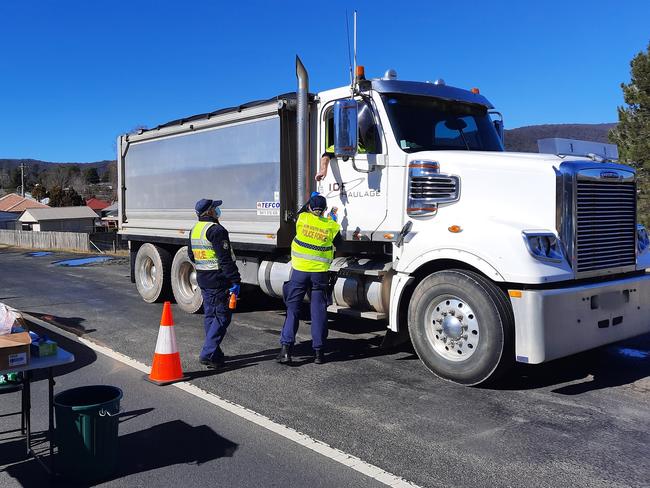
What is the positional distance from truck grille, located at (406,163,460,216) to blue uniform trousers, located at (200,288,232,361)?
2198mm

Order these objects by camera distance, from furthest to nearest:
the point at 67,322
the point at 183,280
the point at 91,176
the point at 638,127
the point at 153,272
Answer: the point at 91,176 → the point at 638,127 → the point at 153,272 → the point at 183,280 → the point at 67,322

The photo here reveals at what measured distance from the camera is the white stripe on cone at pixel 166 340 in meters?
5.66

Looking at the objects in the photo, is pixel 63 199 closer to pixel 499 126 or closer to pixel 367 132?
pixel 499 126

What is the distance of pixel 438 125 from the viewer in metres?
6.82

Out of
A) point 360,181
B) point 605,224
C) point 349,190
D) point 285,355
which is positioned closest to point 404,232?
point 360,181

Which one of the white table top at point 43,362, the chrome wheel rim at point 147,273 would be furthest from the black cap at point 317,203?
the chrome wheel rim at point 147,273

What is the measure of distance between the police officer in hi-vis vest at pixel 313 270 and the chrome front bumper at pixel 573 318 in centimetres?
207

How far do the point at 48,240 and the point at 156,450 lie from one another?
41.3m

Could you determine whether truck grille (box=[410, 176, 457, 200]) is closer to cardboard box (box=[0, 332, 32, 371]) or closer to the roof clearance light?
the roof clearance light

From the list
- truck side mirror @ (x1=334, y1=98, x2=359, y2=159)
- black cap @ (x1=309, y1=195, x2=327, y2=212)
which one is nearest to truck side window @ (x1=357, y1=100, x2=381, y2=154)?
truck side mirror @ (x1=334, y1=98, x2=359, y2=159)

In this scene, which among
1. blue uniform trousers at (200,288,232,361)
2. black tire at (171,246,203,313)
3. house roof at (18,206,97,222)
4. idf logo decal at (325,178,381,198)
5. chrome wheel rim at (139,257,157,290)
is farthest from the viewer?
house roof at (18,206,97,222)

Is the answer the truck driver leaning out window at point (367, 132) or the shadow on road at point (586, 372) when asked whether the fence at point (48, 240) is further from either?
the shadow on road at point (586, 372)

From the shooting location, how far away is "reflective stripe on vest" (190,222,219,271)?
6.27 m

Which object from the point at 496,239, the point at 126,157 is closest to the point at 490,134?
the point at 496,239
